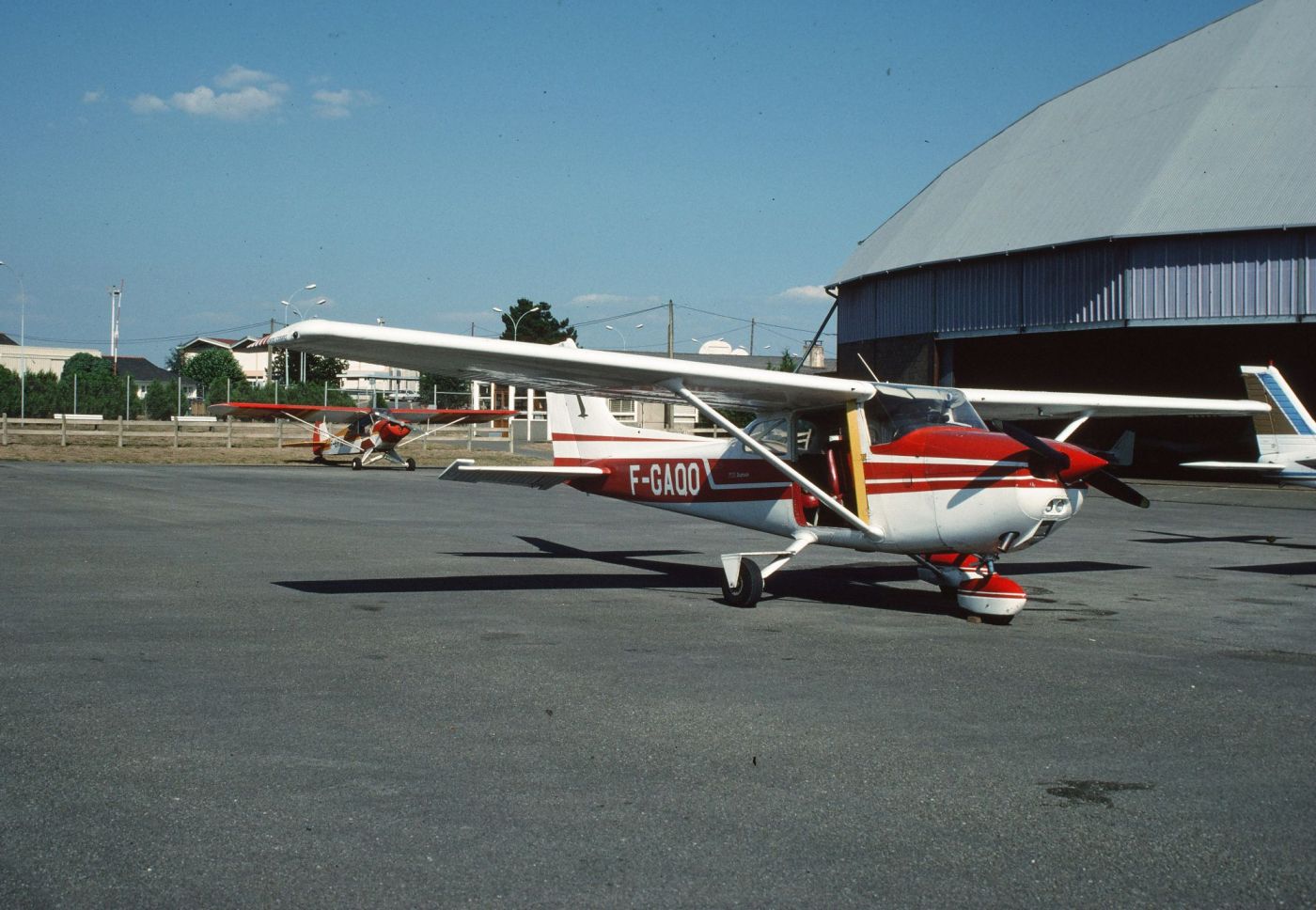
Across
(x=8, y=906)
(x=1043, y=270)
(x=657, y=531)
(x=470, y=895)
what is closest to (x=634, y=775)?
(x=470, y=895)

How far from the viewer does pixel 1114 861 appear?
3809 millimetres

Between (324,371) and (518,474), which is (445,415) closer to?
(518,474)

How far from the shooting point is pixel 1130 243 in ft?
101

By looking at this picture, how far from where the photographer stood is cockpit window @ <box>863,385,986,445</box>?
32.4 feet

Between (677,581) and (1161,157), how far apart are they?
27.1m

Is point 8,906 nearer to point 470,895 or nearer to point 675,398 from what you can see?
point 470,895

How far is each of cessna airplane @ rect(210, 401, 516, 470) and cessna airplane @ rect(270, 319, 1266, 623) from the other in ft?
77.7

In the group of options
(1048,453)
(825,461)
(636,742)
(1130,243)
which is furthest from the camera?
(1130,243)

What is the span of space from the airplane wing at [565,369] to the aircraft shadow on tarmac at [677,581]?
1856 millimetres

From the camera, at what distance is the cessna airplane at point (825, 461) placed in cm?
882

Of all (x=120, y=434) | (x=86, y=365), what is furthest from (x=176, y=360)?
A: (x=120, y=434)

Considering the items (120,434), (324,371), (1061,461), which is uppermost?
(324,371)

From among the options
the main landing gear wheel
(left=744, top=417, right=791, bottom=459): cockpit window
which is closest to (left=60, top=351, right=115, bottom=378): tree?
(left=744, top=417, right=791, bottom=459): cockpit window

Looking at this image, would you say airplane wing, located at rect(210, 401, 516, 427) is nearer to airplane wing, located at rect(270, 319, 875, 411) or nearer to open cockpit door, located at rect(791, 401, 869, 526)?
airplane wing, located at rect(270, 319, 875, 411)
